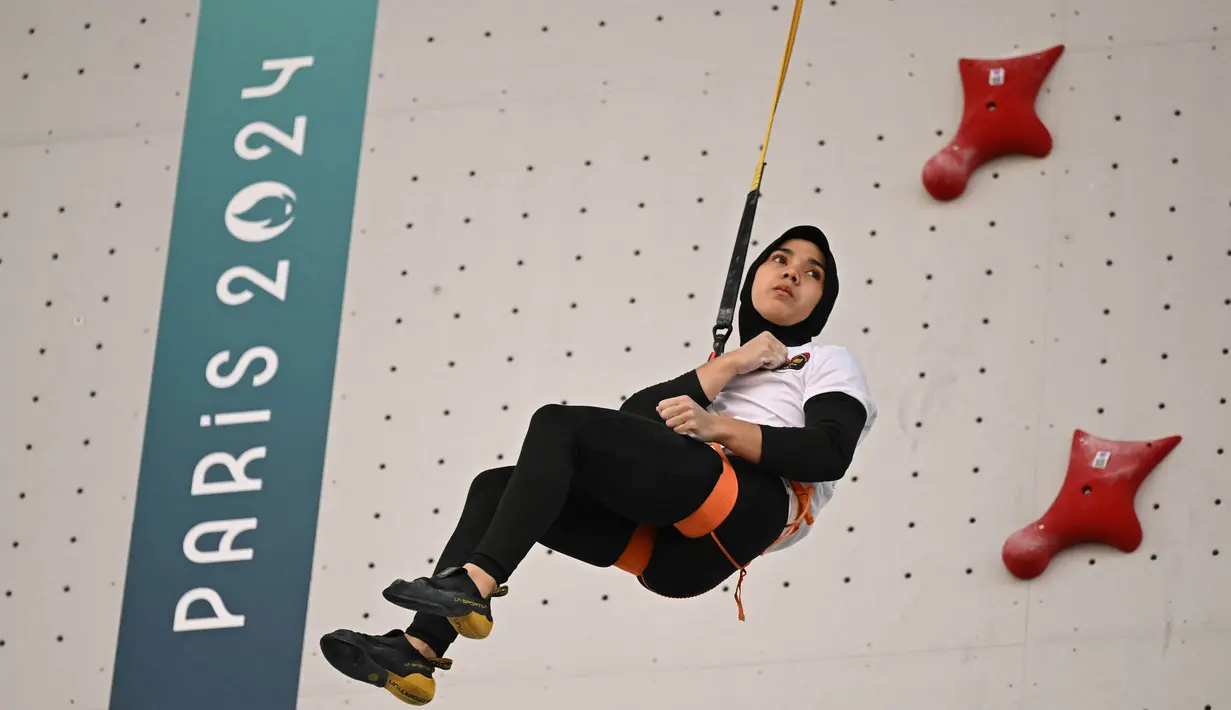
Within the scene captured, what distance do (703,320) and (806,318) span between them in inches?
66.3

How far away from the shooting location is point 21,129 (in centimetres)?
604

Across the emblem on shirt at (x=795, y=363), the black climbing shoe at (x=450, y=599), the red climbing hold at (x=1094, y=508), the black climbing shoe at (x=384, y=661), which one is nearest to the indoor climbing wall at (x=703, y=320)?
the red climbing hold at (x=1094, y=508)

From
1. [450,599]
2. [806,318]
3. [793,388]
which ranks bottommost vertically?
[450,599]

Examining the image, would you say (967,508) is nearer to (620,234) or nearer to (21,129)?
(620,234)

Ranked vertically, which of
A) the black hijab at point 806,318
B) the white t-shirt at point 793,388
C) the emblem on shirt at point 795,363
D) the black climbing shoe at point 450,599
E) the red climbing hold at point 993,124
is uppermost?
the red climbing hold at point 993,124

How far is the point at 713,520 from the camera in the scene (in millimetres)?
3328

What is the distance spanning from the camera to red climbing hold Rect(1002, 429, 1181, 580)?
4758 mm

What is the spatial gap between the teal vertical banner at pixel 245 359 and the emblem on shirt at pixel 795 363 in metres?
2.24

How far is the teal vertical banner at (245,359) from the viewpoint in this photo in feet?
17.4

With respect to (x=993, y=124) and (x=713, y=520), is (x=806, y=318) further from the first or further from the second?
(x=993, y=124)

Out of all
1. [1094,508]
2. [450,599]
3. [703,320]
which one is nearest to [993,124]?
[703,320]

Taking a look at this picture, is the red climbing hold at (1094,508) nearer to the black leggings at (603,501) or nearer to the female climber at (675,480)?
the female climber at (675,480)

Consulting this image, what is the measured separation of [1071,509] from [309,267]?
2.34 m

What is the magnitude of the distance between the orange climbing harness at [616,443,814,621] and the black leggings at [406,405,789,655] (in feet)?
0.05
